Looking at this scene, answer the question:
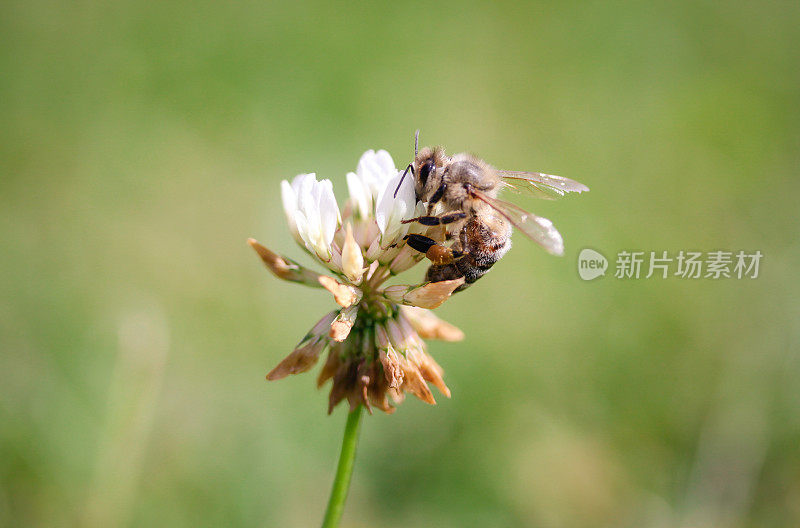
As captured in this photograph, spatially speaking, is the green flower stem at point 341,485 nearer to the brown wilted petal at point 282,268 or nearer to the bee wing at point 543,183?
the brown wilted petal at point 282,268

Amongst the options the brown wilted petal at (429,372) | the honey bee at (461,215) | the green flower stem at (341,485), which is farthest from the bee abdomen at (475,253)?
the green flower stem at (341,485)

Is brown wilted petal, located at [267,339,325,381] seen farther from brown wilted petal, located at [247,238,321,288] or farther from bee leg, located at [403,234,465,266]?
bee leg, located at [403,234,465,266]

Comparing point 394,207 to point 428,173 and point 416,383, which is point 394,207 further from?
point 416,383

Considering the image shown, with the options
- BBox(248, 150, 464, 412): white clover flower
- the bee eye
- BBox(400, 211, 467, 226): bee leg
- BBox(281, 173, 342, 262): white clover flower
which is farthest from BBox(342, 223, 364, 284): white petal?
the bee eye

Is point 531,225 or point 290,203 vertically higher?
point 531,225

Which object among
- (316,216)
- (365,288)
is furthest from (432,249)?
(316,216)
